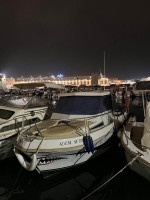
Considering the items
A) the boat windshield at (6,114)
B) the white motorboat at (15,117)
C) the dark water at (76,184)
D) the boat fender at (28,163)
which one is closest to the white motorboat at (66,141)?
the boat fender at (28,163)

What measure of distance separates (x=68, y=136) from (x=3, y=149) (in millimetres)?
3061

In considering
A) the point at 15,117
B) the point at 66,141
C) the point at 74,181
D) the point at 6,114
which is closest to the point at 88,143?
the point at 66,141

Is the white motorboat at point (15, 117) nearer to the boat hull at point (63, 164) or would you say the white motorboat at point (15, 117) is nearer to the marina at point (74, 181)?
the marina at point (74, 181)

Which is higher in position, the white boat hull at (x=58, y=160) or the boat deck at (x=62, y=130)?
the boat deck at (x=62, y=130)

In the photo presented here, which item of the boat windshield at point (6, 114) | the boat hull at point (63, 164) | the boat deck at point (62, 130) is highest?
the boat windshield at point (6, 114)

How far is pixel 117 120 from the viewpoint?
352 inches

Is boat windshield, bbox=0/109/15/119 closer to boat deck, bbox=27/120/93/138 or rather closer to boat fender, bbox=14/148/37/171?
boat deck, bbox=27/120/93/138

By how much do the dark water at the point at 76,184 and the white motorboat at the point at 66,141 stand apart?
1.59ft

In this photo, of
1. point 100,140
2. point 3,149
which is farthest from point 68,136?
point 3,149

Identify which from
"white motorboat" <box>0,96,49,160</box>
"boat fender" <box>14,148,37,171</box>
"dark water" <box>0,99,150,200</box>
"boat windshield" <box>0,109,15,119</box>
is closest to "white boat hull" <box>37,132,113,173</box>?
"boat fender" <box>14,148,37,171</box>

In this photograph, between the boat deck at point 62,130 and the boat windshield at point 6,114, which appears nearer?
the boat deck at point 62,130

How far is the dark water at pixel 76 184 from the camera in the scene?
5.07 metres

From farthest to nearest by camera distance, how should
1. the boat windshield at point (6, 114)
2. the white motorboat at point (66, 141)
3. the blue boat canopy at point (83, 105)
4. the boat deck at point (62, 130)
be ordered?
the boat windshield at point (6, 114) < the blue boat canopy at point (83, 105) < the boat deck at point (62, 130) < the white motorboat at point (66, 141)

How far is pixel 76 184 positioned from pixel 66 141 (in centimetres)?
144
